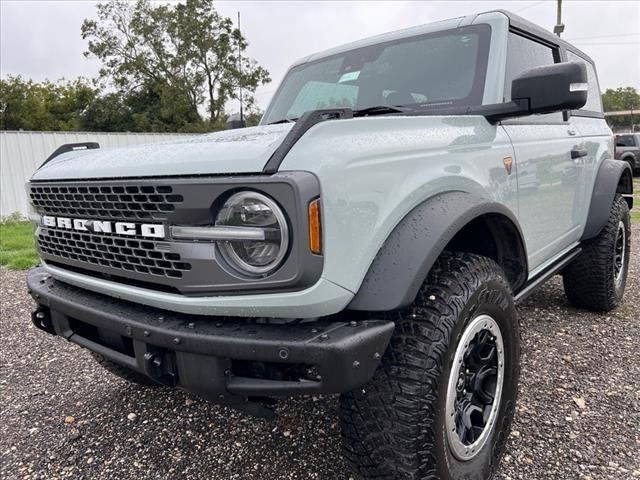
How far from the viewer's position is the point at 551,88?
2061 mm

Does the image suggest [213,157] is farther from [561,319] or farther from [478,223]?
[561,319]

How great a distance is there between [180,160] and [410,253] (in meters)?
0.81

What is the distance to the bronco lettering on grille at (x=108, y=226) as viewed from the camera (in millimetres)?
1655

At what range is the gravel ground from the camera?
2238 mm

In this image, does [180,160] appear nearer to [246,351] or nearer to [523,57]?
[246,351]

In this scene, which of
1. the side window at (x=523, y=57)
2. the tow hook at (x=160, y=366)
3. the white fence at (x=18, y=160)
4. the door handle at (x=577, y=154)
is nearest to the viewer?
the tow hook at (x=160, y=366)

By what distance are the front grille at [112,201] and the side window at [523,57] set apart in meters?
1.80

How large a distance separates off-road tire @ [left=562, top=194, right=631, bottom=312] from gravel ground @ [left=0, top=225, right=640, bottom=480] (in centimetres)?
40

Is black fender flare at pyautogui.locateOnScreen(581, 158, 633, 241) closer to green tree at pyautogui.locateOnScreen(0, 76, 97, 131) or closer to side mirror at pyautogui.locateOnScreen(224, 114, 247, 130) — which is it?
side mirror at pyautogui.locateOnScreen(224, 114, 247, 130)

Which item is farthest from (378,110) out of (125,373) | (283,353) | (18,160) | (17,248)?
(18,160)

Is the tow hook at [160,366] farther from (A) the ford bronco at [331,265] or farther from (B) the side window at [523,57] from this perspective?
(B) the side window at [523,57]

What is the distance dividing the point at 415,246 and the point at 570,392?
1.80 metres

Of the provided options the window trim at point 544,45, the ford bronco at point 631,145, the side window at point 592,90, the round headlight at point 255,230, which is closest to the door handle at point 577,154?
the window trim at point 544,45

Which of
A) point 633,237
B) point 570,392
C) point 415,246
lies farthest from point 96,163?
point 633,237
